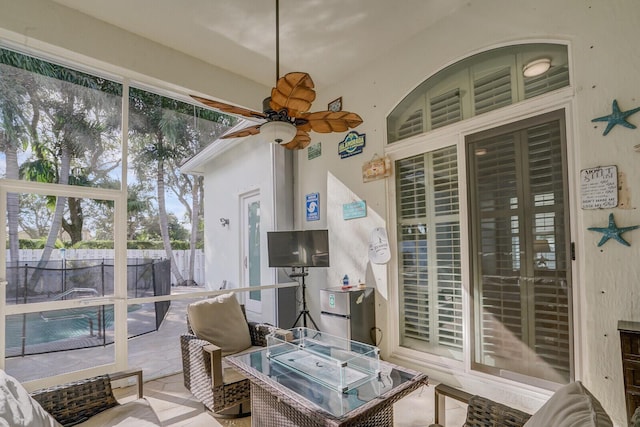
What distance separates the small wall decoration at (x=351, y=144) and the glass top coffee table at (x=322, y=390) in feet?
7.68

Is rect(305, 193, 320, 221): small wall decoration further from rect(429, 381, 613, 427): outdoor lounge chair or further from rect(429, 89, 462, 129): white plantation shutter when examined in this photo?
rect(429, 381, 613, 427): outdoor lounge chair

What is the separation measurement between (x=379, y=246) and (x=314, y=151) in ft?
5.39

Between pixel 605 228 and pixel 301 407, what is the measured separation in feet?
7.24

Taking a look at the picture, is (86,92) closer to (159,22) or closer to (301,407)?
(159,22)

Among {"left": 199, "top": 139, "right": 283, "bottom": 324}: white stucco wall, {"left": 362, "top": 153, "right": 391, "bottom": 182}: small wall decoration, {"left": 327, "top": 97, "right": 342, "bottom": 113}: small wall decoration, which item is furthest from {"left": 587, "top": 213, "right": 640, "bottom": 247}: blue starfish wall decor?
{"left": 199, "top": 139, "right": 283, "bottom": 324}: white stucco wall

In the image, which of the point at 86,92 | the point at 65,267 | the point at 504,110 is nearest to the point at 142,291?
the point at 65,267

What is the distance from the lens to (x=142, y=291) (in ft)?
11.0

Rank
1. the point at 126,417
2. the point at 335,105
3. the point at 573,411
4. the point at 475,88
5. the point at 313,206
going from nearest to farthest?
the point at 573,411 → the point at 126,417 → the point at 475,88 → the point at 335,105 → the point at 313,206

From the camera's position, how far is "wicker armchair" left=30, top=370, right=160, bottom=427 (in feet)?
5.51

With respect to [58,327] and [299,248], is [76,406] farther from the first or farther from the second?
[299,248]

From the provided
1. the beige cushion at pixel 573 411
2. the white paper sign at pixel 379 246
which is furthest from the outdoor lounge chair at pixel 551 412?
the white paper sign at pixel 379 246

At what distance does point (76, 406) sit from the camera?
5.76 feet

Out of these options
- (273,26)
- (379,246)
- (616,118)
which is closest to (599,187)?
(616,118)

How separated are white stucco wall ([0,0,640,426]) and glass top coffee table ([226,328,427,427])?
52.9 inches
